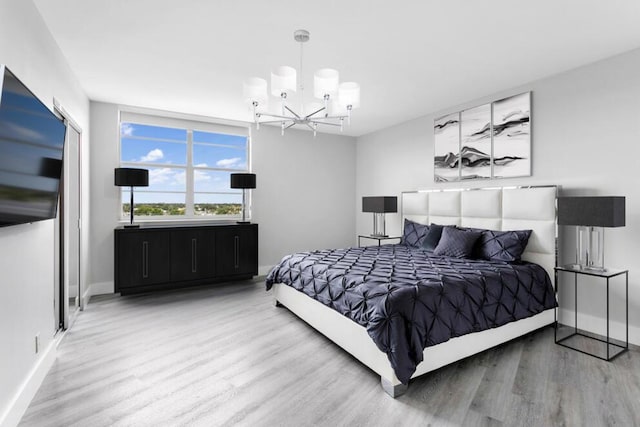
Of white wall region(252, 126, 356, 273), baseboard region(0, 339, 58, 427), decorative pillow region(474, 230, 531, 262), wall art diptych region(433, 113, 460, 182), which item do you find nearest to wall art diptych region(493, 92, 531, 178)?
wall art diptych region(433, 113, 460, 182)

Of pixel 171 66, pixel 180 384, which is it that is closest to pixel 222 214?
pixel 171 66

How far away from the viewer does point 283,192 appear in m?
5.89

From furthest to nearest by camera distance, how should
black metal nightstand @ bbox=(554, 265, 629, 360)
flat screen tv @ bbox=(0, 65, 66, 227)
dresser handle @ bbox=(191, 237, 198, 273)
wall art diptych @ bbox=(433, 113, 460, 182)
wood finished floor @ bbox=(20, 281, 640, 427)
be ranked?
dresser handle @ bbox=(191, 237, 198, 273) → wall art diptych @ bbox=(433, 113, 460, 182) → black metal nightstand @ bbox=(554, 265, 629, 360) → wood finished floor @ bbox=(20, 281, 640, 427) → flat screen tv @ bbox=(0, 65, 66, 227)

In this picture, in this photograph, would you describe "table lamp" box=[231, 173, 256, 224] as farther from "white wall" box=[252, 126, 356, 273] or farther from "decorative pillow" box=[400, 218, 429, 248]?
"decorative pillow" box=[400, 218, 429, 248]

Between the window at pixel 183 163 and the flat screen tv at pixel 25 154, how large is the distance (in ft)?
8.74

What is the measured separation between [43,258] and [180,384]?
142 centimetres

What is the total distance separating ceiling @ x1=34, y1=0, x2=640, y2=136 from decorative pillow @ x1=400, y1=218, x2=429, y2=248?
5.97 ft

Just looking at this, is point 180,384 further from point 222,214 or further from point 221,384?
point 222,214

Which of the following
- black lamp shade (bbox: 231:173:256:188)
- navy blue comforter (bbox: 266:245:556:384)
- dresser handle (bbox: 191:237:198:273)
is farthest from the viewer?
black lamp shade (bbox: 231:173:256:188)

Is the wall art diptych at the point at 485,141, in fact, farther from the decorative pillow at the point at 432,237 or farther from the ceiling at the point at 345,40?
the decorative pillow at the point at 432,237

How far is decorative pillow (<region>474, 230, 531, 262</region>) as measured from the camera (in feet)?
11.3

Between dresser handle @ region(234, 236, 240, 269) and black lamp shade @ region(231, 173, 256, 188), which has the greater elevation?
black lamp shade @ region(231, 173, 256, 188)

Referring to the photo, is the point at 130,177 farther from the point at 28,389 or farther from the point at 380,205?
the point at 380,205

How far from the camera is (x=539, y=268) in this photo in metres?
3.30
